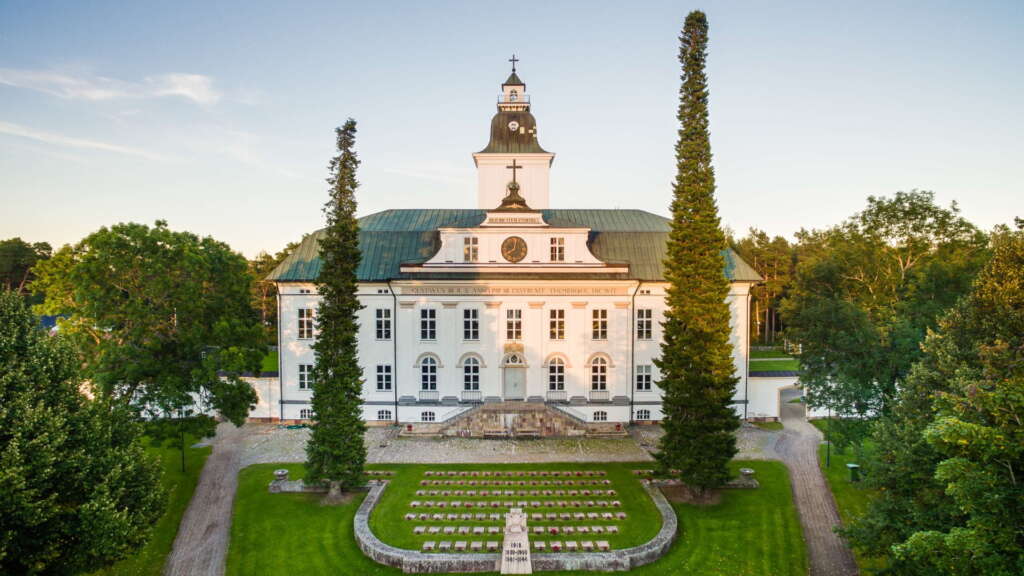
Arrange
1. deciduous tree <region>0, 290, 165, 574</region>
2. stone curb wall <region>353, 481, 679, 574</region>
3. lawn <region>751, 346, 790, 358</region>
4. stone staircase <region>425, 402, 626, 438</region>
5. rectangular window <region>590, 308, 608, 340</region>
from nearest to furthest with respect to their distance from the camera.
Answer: deciduous tree <region>0, 290, 165, 574</region> < stone curb wall <region>353, 481, 679, 574</region> < stone staircase <region>425, 402, 626, 438</region> < rectangular window <region>590, 308, 608, 340</region> < lawn <region>751, 346, 790, 358</region>

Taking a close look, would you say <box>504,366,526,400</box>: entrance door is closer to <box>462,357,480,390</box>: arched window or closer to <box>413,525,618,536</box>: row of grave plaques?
<box>462,357,480,390</box>: arched window

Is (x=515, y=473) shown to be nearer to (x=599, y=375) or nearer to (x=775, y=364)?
(x=599, y=375)

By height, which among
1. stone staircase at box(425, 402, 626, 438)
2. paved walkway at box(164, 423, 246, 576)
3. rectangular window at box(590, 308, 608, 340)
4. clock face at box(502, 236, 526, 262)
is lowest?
paved walkway at box(164, 423, 246, 576)

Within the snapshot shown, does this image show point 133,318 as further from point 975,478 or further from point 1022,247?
point 1022,247

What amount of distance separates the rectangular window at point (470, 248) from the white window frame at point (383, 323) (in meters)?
5.76

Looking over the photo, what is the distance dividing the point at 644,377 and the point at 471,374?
34.7ft

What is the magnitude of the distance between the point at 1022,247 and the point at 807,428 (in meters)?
22.0

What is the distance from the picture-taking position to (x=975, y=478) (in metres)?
10.9

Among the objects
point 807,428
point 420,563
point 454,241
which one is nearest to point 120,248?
point 454,241

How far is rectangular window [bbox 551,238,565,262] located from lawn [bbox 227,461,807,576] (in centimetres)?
1469

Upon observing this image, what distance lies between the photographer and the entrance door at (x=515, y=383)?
3275cm

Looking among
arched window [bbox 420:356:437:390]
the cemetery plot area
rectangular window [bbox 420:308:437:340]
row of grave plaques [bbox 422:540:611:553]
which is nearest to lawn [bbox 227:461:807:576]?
the cemetery plot area

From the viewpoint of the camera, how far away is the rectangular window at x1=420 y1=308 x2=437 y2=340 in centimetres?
3272

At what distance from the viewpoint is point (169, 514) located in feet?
70.4
